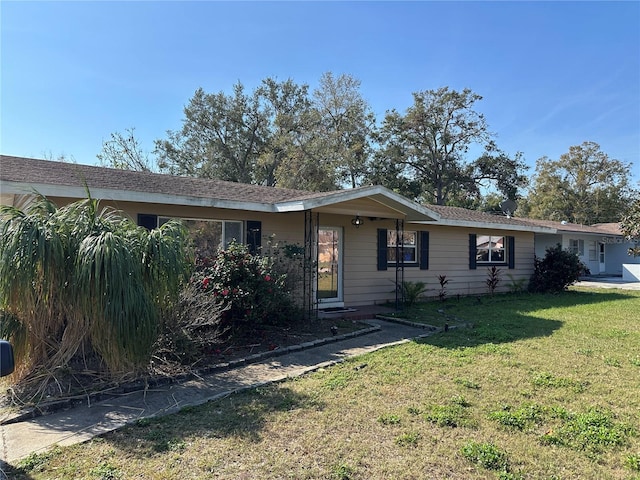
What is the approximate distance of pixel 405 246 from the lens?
11.3m

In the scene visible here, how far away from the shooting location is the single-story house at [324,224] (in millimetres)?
6895

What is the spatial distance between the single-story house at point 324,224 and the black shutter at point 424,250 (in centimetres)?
3

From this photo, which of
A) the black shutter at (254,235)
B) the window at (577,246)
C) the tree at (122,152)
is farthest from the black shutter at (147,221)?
the window at (577,246)

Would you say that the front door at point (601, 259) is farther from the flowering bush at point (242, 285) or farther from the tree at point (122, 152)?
the tree at point (122, 152)

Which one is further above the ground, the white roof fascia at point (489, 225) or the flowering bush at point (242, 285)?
the white roof fascia at point (489, 225)

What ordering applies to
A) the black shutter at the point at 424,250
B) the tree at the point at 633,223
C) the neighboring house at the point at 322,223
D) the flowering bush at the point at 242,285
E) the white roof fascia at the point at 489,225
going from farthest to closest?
the tree at the point at 633,223 → the black shutter at the point at 424,250 → the white roof fascia at the point at 489,225 → the neighboring house at the point at 322,223 → the flowering bush at the point at 242,285

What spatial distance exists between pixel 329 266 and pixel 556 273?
9549 mm

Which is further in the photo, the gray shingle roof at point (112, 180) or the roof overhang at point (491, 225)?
the roof overhang at point (491, 225)

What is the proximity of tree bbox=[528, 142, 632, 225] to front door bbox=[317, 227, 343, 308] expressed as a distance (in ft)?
125

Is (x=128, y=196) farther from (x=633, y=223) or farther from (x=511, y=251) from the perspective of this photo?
(x=633, y=223)

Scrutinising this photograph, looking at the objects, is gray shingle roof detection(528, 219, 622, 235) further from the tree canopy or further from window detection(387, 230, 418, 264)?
window detection(387, 230, 418, 264)

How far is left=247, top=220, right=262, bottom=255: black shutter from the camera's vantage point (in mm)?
8188

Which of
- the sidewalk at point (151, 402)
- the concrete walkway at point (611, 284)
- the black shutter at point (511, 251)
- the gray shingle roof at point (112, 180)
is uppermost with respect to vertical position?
the gray shingle roof at point (112, 180)

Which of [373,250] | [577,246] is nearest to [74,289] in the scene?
[373,250]
